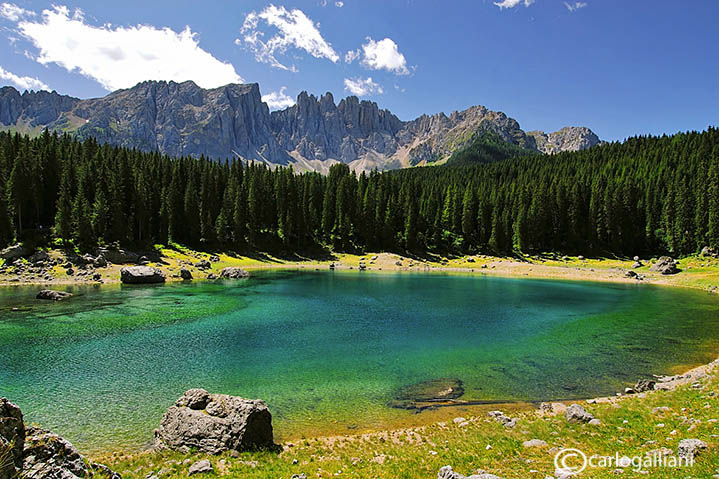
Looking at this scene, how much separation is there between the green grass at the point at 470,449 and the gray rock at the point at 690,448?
169mm

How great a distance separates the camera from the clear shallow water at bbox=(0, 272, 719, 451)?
19938mm

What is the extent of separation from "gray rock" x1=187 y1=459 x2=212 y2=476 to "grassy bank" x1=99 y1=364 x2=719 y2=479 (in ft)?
1.13

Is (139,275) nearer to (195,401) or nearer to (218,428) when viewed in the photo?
(195,401)

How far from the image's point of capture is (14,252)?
67.7 m

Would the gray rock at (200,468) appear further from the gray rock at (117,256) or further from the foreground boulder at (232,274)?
the gray rock at (117,256)

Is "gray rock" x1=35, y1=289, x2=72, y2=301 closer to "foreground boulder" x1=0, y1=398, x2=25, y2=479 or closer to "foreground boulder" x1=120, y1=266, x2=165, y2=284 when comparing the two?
"foreground boulder" x1=120, y1=266, x2=165, y2=284

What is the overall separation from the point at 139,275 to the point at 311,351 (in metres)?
52.4

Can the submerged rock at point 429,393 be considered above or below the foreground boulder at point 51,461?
below

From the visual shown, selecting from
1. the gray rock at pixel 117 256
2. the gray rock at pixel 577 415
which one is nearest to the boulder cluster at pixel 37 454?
the gray rock at pixel 577 415

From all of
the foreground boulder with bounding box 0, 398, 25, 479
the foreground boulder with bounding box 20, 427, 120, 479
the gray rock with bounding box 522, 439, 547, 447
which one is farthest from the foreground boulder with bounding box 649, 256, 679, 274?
the foreground boulder with bounding box 0, 398, 25, 479

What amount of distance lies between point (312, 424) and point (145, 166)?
11232 centimetres

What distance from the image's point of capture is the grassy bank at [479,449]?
41.1 feet

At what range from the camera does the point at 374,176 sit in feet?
492

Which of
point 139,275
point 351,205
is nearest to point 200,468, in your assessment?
point 139,275
